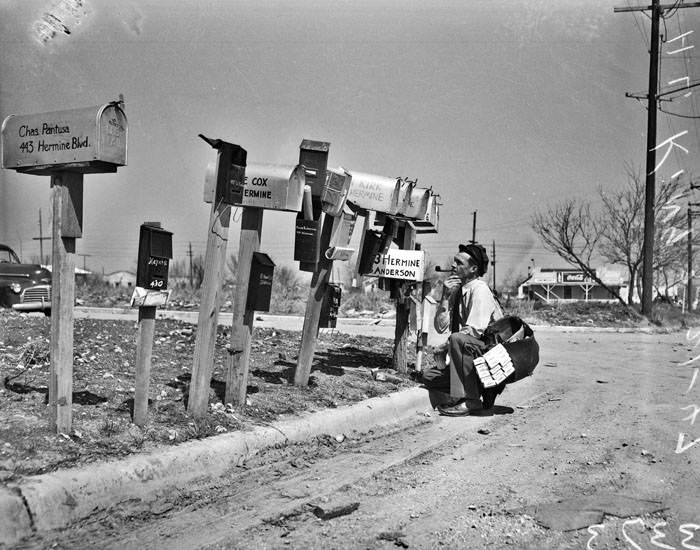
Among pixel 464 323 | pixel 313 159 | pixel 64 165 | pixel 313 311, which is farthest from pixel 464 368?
pixel 64 165

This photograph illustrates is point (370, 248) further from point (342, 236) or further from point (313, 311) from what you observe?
point (313, 311)

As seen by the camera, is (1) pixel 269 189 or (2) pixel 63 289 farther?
(1) pixel 269 189

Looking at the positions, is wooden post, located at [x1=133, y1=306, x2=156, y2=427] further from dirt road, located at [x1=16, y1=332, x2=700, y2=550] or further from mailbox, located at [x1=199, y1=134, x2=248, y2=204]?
mailbox, located at [x1=199, y1=134, x2=248, y2=204]

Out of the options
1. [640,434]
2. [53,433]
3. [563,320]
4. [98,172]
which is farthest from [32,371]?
[563,320]

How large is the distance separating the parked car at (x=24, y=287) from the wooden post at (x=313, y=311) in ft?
32.0

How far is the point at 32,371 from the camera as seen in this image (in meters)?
6.46

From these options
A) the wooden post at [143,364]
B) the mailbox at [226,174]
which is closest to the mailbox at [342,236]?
the mailbox at [226,174]

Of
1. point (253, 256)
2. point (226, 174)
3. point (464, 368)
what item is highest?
point (226, 174)

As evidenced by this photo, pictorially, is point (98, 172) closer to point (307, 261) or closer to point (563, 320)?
point (307, 261)

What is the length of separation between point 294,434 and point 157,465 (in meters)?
1.43

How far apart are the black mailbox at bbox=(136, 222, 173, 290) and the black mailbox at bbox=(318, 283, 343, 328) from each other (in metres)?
2.42

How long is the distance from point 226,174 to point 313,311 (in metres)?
2.10

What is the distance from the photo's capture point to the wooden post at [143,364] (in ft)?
16.7

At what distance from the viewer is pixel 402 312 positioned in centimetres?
845
